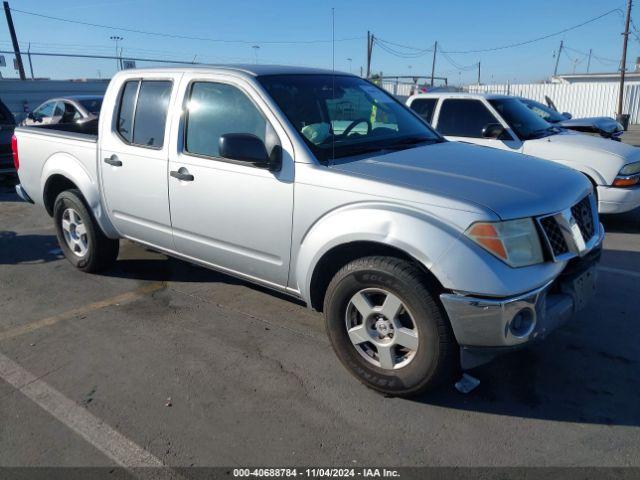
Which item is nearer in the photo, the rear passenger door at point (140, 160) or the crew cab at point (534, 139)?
the rear passenger door at point (140, 160)

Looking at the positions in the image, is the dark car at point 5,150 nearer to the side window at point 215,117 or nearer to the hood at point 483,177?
the side window at point 215,117

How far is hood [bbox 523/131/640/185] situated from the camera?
6605 mm

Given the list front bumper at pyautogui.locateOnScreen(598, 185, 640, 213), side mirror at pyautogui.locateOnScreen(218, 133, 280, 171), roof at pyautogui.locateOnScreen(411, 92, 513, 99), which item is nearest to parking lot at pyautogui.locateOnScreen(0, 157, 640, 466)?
side mirror at pyautogui.locateOnScreen(218, 133, 280, 171)

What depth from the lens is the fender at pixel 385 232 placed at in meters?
2.73

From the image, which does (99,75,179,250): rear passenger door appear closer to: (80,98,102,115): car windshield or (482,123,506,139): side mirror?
(482,123,506,139): side mirror

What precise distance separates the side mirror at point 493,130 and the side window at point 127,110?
4674 millimetres

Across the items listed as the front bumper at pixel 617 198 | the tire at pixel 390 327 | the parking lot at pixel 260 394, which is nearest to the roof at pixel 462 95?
the front bumper at pixel 617 198

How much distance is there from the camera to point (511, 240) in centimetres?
271

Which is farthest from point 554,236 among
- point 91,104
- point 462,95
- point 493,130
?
point 91,104

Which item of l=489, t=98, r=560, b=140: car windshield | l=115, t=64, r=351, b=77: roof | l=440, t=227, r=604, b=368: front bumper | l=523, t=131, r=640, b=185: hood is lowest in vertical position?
l=440, t=227, r=604, b=368: front bumper

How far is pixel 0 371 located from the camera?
3477 mm

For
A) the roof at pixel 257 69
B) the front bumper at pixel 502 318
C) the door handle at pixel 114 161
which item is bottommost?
the front bumper at pixel 502 318

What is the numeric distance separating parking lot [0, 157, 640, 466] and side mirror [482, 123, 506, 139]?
3.06 m

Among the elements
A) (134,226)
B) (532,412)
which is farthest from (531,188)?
(134,226)
